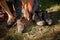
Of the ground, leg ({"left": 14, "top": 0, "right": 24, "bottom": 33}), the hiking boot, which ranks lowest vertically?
the ground

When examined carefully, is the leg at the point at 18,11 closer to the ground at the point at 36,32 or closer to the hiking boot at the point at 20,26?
the hiking boot at the point at 20,26

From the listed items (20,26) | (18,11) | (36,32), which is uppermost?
(18,11)

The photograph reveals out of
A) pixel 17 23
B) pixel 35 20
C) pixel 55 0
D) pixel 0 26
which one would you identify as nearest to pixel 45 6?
pixel 55 0

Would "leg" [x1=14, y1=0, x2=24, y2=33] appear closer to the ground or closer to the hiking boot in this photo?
the hiking boot

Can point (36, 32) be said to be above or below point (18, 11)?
below

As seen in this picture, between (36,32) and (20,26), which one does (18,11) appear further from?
(36,32)

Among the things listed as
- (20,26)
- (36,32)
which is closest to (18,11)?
(20,26)

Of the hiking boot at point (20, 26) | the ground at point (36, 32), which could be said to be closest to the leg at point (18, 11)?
the hiking boot at point (20, 26)

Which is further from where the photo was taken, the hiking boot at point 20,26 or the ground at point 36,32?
the hiking boot at point 20,26

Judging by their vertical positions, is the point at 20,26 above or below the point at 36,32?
above

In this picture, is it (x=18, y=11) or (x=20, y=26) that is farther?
(x=18, y=11)

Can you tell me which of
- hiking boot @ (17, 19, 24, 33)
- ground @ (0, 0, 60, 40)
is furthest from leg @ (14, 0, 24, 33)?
ground @ (0, 0, 60, 40)

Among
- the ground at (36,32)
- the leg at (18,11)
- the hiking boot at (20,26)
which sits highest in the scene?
the leg at (18,11)

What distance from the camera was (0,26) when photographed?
3.44 metres
